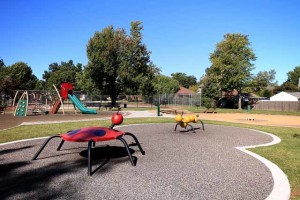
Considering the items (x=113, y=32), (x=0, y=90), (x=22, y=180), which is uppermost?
(x=113, y=32)

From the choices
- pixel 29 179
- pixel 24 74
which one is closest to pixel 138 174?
pixel 29 179

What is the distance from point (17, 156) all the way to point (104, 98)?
1486 inches

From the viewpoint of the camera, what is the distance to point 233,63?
50.4 m

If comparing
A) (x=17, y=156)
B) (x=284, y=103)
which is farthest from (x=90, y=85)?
(x=17, y=156)

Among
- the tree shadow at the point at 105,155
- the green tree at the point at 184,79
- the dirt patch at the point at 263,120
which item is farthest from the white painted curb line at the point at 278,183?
the green tree at the point at 184,79

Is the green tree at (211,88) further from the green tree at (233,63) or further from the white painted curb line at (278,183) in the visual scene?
the white painted curb line at (278,183)

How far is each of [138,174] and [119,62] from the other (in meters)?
38.5

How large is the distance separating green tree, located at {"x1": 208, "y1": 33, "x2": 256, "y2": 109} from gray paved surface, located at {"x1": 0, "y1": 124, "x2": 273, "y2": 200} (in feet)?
140

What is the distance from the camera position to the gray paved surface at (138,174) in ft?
16.8

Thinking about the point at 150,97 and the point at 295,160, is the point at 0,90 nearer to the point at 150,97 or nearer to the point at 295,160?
the point at 150,97

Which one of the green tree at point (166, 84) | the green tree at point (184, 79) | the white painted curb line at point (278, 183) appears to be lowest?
the white painted curb line at point (278, 183)

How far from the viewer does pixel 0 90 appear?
123 ft

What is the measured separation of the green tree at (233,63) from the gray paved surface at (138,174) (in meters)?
42.6

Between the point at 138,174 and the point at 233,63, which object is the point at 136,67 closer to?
the point at 233,63
